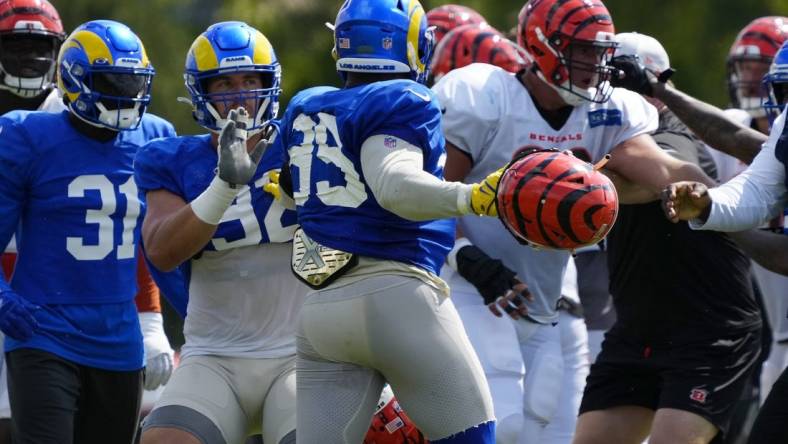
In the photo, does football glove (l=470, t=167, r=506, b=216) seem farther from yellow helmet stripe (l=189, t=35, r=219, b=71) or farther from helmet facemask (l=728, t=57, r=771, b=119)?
helmet facemask (l=728, t=57, r=771, b=119)

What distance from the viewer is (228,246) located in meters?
5.20

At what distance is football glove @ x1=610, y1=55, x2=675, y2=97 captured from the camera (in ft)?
19.8

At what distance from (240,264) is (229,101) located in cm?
53

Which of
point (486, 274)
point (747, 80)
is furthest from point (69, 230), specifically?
point (747, 80)

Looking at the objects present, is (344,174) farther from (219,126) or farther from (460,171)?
(460,171)

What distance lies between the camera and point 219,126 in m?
5.25

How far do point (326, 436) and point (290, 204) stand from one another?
89 centimetres

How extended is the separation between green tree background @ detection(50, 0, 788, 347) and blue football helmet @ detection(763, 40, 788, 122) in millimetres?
7628

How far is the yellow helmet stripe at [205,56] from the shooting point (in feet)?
17.4

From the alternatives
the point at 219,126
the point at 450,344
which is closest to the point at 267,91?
the point at 219,126

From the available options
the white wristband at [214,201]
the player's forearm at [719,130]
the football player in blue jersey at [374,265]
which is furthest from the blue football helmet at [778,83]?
the white wristband at [214,201]

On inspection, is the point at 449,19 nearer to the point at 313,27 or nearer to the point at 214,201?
the point at 214,201

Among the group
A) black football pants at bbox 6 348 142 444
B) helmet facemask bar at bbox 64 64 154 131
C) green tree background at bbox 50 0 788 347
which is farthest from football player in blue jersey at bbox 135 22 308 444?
Result: green tree background at bbox 50 0 788 347

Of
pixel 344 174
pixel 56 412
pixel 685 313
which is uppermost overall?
pixel 344 174
